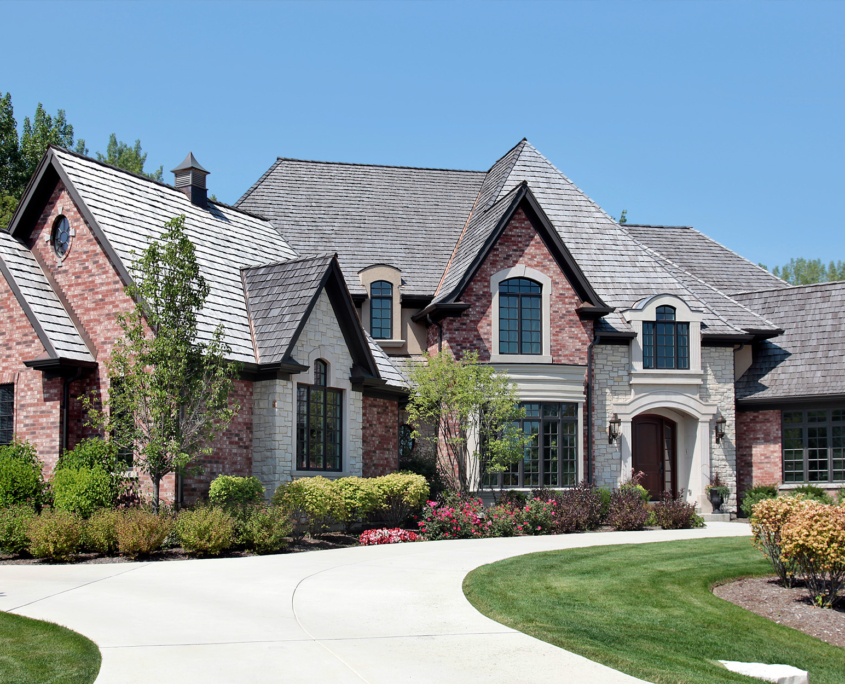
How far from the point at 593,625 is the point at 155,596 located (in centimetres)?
491

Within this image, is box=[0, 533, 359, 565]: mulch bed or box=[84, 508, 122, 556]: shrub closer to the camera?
box=[0, 533, 359, 565]: mulch bed

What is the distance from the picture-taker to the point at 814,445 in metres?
25.2

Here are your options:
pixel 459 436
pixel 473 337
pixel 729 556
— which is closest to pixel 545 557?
pixel 729 556

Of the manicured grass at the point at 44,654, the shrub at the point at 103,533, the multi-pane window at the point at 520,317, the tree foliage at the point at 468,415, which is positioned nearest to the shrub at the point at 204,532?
the shrub at the point at 103,533

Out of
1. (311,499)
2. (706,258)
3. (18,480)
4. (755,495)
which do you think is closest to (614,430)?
(755,495)

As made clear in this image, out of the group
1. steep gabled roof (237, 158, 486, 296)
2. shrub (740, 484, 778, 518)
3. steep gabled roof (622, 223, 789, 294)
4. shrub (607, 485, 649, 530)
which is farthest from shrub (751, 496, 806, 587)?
steep gabled roof (622, 223, 789, 294)

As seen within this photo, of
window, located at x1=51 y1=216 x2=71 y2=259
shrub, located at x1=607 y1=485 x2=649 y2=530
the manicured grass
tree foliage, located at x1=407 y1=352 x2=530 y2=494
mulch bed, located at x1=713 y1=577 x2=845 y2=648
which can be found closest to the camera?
the manicured grass

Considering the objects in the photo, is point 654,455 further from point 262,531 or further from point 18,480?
point 18,480

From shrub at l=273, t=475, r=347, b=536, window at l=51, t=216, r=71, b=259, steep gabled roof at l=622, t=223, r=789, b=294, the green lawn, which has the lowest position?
the green lawn

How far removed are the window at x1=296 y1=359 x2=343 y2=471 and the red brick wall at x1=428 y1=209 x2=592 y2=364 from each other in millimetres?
4625

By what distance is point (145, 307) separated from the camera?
1546cm

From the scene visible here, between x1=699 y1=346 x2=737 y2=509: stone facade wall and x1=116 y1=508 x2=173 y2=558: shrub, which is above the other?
x1=699 y1=346 x2=737 y2=509: stone facade wall

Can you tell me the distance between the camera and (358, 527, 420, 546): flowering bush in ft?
55.7

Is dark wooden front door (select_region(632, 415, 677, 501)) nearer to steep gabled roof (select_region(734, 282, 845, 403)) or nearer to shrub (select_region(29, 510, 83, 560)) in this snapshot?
steep gabled roof (select_region(734, 282, 845, 403))
